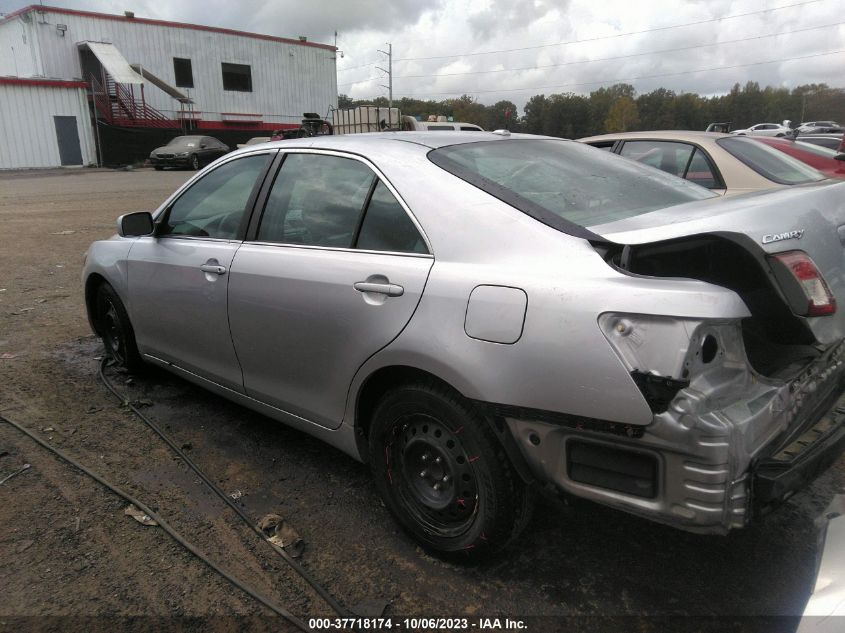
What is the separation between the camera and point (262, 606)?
2252mm

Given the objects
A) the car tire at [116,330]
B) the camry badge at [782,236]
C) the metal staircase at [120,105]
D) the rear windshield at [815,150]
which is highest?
the metal staircase at [120,105]

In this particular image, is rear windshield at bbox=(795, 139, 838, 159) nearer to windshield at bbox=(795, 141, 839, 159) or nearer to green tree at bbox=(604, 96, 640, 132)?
windshield at bbox=(795, 141, 839, 159)

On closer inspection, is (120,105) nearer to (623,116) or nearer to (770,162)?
(770,162)

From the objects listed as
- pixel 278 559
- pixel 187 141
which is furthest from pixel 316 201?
pixel 187 141

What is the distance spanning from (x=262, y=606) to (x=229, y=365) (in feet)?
4.32

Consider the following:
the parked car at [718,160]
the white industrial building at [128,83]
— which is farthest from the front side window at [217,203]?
the white industrial building at [128,83]

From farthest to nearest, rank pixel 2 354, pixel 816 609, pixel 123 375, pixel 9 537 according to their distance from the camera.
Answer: pixel 2 354 → pixel 123 375 → pixel 9 537 → pixel 816 609

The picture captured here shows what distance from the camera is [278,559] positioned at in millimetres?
2500

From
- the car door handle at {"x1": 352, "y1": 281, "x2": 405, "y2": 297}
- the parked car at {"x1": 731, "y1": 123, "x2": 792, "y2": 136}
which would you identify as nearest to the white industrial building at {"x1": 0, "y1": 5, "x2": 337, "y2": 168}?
the parked car at {"x1": 731, "y1": 123, "x2": 792, "y2": 136}

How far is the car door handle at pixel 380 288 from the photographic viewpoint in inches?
91.4

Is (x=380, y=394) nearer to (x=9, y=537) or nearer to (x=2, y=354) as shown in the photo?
(x=9, y=537)

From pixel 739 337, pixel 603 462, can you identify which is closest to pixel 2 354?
pixel 603 462

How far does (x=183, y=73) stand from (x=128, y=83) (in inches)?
195

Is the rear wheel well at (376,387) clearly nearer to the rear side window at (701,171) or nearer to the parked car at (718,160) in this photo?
the parked car at (718,160)
